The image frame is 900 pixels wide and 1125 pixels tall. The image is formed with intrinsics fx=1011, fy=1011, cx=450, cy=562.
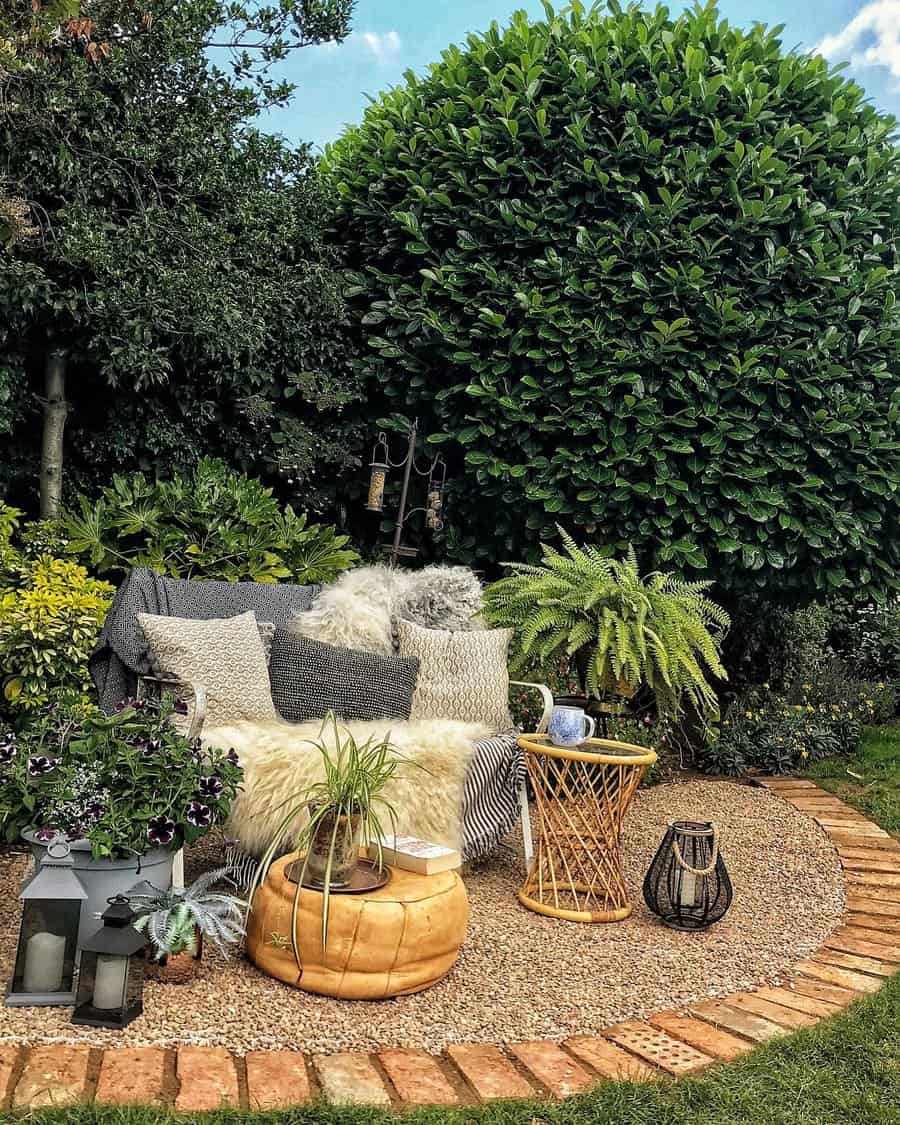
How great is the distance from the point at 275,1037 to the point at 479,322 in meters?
3.71

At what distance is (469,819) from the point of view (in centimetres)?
346

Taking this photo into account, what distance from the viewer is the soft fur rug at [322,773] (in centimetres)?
299

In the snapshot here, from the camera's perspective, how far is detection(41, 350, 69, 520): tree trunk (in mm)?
4648

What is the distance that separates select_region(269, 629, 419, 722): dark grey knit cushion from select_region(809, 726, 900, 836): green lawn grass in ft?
7.72

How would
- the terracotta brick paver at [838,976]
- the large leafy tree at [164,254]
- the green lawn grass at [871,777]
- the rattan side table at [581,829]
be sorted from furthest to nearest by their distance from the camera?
1. the green lawn grass at [871,777]
2. the large leafy tree at [164,254]
3. the rattan side table at [581,829]
4. the terracotta brick paver at [838,976]

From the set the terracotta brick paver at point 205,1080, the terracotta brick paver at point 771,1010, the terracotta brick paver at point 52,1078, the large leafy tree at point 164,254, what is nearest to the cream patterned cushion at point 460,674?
the terracotta brick paver at point 771,1010

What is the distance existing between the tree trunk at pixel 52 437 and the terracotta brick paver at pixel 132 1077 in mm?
3036

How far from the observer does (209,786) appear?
269cm

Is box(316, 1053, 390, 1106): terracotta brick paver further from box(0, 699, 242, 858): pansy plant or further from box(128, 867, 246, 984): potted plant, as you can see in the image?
box(0, 699, 242, 858): pansy plant

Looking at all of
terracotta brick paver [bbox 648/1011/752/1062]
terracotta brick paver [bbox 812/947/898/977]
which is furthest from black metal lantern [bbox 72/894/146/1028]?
terracotta brick paver [bbox 812/947/898/977]

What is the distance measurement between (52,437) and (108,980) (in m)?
3.03

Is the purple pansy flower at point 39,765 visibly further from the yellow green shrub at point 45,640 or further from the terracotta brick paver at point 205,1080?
the yellow green shrub at point 45,640

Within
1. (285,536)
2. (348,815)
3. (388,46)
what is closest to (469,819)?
(348,815)

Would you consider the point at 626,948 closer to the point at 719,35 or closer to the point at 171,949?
the point at 171,949
